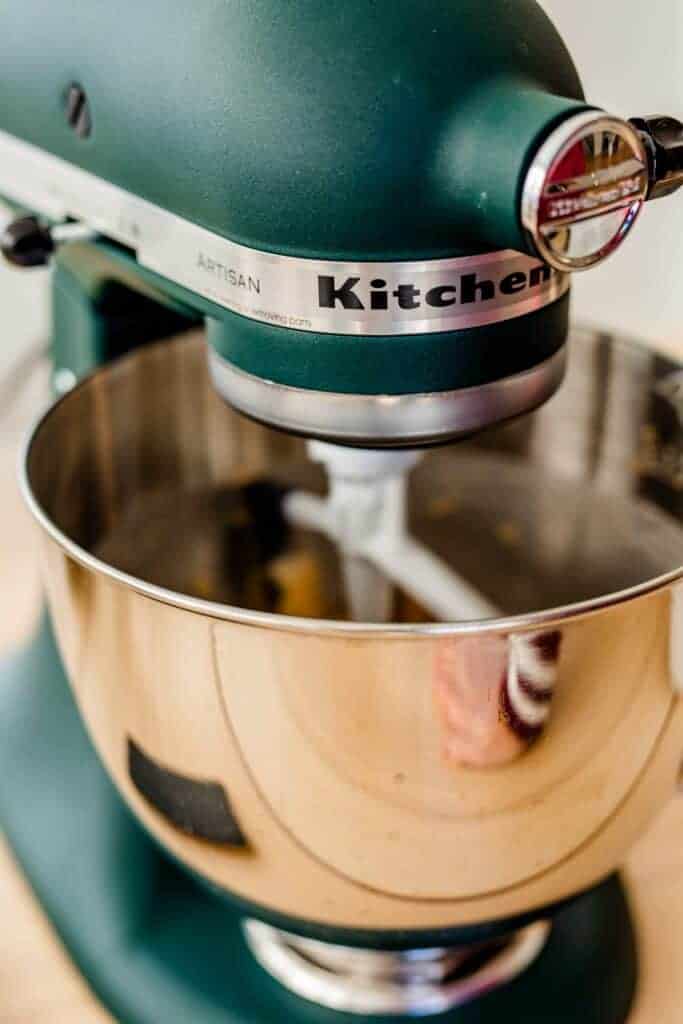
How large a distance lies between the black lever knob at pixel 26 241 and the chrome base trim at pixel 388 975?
0.29 meters

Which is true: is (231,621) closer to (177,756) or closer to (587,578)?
(177,756)

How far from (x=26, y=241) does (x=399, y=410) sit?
218 mm

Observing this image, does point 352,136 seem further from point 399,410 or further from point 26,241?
point 26,241

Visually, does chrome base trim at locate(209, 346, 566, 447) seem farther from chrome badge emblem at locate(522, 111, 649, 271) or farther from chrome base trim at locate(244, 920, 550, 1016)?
chrome base trim at locate(244, 920, 550, 1016)

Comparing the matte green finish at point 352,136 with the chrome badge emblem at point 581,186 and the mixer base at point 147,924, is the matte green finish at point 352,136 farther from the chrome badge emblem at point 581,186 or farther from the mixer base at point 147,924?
the mixer base at point 147,924

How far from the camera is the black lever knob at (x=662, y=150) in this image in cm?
33

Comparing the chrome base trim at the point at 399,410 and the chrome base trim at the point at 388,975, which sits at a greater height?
the chrome base trim at the point at 399,410

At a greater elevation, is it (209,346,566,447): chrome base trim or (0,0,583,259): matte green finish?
(0,0,583,259): matte green finish

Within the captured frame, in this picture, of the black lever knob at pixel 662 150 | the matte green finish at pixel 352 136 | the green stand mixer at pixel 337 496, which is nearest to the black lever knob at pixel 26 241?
the green stand mixer at pixel 337 496

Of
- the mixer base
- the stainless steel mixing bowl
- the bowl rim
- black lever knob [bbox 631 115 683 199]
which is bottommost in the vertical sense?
the mixer base

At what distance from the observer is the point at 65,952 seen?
0.50 metres

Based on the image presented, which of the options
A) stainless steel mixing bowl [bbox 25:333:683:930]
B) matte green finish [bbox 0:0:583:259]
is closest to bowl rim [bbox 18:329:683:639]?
stainless steel mixing bowl [bbox 25:333:683:930]

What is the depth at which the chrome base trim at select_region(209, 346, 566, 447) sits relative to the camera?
13.8 inches

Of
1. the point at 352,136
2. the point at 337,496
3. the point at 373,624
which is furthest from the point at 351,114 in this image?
the point at 337,496
